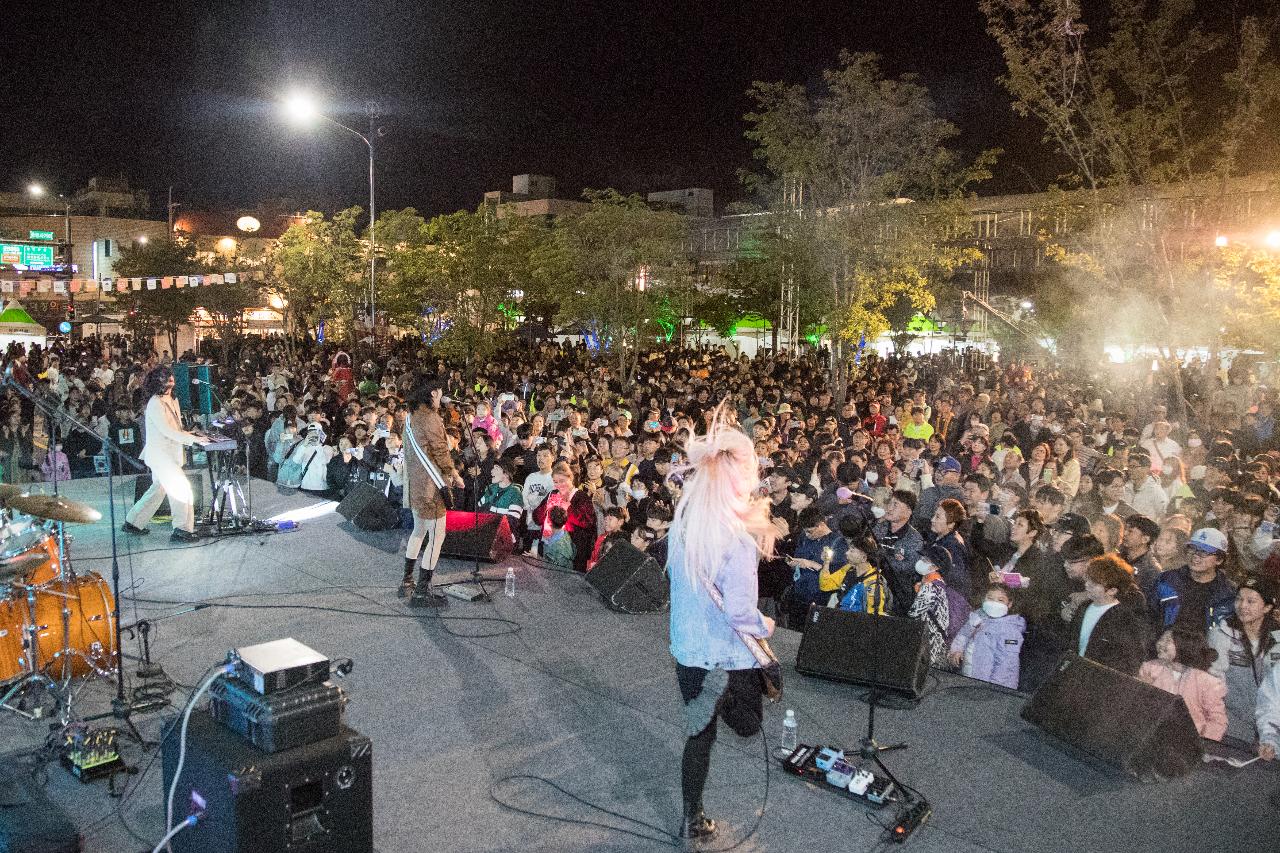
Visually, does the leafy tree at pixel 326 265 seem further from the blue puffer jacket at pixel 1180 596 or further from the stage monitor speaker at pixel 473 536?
the blue puffer jacket at pixel 1180 596

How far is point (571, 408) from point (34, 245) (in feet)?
128

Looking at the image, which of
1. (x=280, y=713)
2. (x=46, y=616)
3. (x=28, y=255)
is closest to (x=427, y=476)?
(x=46, y=616)

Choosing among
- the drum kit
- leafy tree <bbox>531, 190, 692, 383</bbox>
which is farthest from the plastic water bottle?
leafy tree <bbox>531, 190, 692, 383</bbox>

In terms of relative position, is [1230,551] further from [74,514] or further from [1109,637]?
[74,514]

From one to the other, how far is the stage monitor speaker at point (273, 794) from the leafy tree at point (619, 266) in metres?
18.3

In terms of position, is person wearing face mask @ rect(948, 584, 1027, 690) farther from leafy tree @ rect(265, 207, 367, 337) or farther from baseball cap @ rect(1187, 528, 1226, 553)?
leafy tree @ rect(265, 207, 367, 337)

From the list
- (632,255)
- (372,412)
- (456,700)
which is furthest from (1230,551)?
(632,255)

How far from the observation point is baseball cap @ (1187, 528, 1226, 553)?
5.99 metres

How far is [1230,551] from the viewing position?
743cm

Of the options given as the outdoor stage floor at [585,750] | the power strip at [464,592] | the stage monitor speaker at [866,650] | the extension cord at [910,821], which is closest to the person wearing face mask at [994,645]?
the outdoor stage floor at [585,750]

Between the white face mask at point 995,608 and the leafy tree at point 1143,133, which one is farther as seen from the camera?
the leafy tree at point 1143,133

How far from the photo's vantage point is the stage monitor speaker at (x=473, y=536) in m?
8.50

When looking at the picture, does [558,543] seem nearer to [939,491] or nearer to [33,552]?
[939,491]

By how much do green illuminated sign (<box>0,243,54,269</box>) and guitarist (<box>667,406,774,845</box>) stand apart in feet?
151
